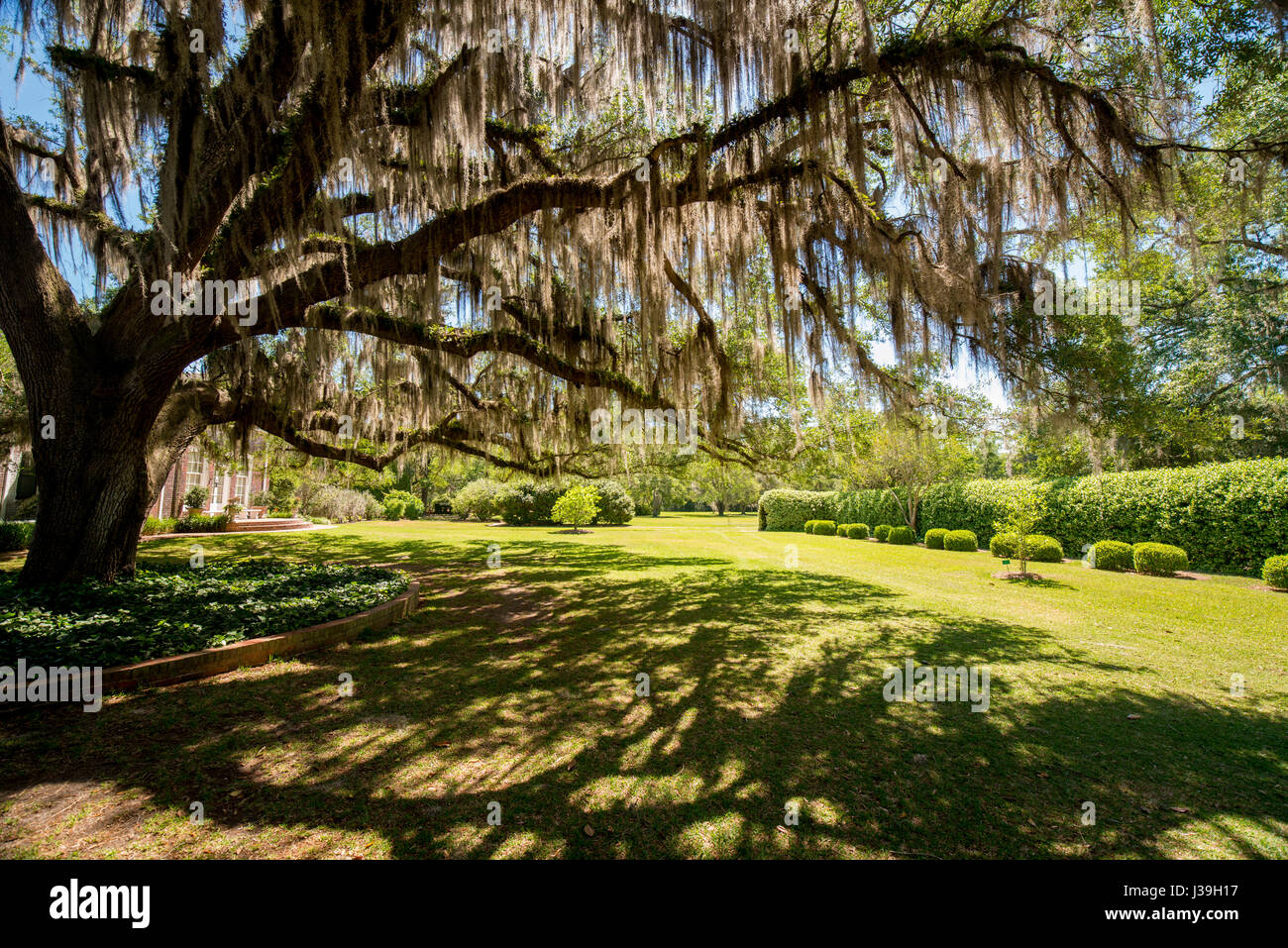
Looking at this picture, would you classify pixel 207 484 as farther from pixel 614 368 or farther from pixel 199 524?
pixel 614 368

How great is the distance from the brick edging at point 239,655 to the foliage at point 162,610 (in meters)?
0.16

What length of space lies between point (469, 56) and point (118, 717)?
5.58 m

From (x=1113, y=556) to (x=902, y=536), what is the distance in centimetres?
777

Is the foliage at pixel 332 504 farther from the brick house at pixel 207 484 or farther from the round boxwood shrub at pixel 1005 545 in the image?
the round boxwood shrub at pixel 1005 545

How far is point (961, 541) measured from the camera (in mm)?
16422

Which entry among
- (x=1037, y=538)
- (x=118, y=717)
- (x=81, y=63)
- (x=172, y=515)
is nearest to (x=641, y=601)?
(x=118, y=717)

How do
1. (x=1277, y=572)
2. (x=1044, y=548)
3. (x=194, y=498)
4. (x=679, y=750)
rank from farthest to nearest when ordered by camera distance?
(x=194, y=498) → (x=1044, y=548) → (x=1277, y=572) → (x=679, y=750)

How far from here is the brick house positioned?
1749 cm

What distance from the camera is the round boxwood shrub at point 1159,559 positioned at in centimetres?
1060

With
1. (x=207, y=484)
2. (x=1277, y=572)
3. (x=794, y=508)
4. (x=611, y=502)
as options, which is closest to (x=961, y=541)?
(x=1277, y=572)

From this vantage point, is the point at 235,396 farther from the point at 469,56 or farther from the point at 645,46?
the point at 645,46

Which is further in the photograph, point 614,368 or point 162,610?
point 614,368

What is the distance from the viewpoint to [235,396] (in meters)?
7.71

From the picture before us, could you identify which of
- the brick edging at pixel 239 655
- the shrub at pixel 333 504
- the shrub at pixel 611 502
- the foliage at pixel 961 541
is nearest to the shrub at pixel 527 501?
the shrub at pixel 611 502
